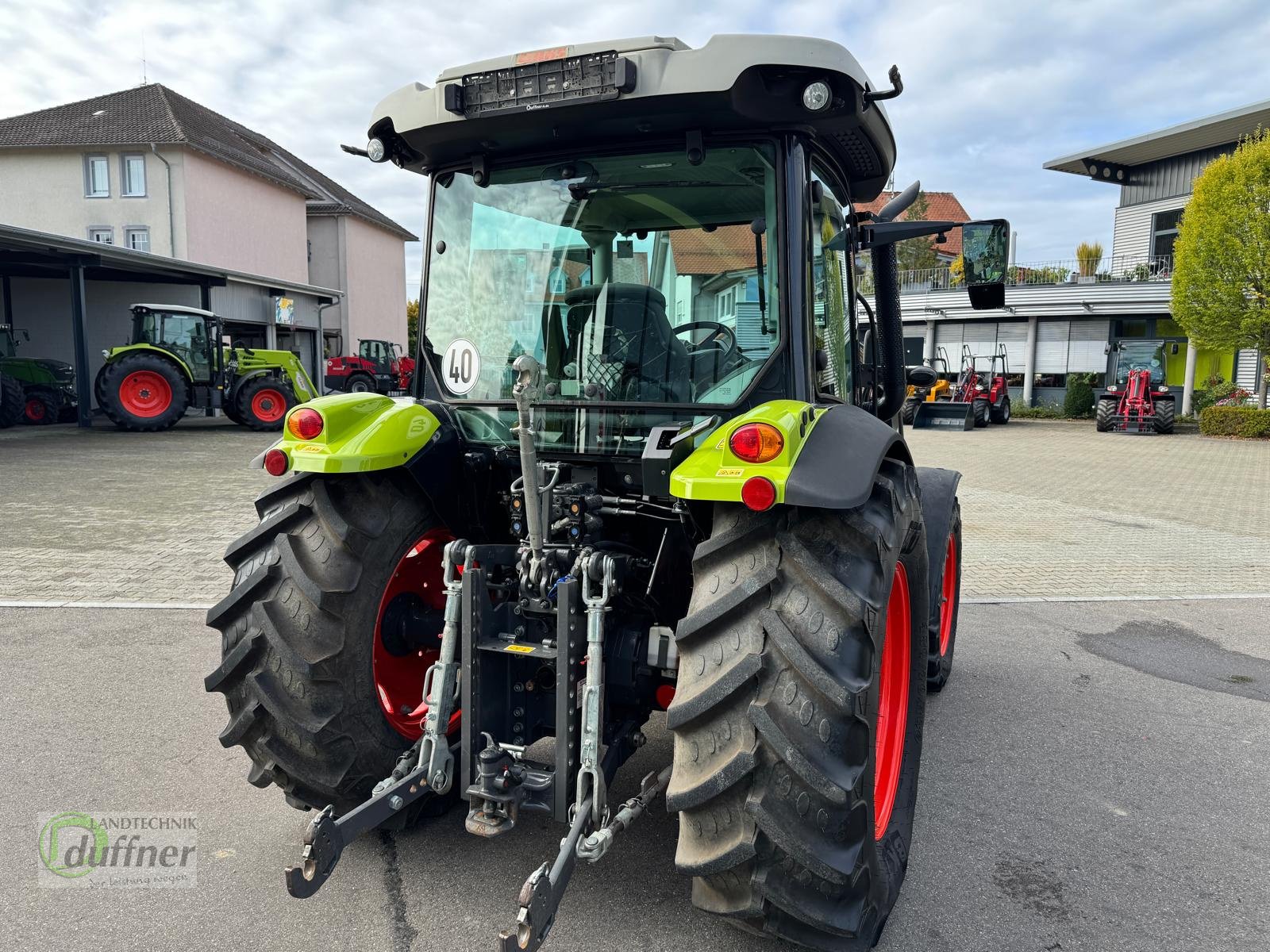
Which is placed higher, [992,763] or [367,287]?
[367,287]

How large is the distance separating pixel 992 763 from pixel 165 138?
107 feet

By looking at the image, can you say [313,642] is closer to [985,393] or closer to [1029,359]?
[985,393]

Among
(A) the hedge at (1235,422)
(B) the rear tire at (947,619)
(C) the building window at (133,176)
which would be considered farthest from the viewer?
(C) the building window at (133,176)

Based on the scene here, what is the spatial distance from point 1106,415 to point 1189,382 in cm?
472

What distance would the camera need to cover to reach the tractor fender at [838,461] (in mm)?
2115

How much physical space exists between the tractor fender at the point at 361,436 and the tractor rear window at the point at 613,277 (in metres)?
0.28

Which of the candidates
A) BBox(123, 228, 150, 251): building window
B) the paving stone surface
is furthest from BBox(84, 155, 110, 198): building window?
the paving stone surface

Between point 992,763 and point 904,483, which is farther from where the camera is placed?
point 992,763

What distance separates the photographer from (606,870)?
109 inches

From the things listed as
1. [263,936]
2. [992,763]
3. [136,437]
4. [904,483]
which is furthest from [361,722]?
[136,437]

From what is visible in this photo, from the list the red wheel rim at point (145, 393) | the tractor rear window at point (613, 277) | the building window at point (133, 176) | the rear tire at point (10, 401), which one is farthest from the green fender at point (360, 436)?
the building window at point (133, 176)

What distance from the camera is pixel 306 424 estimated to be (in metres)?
2.73

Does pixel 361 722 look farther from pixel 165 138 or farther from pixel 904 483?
pixel 165 138

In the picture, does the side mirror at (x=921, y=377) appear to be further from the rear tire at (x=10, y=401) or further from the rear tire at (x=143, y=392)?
the rear tire at (x=10, y=401)
